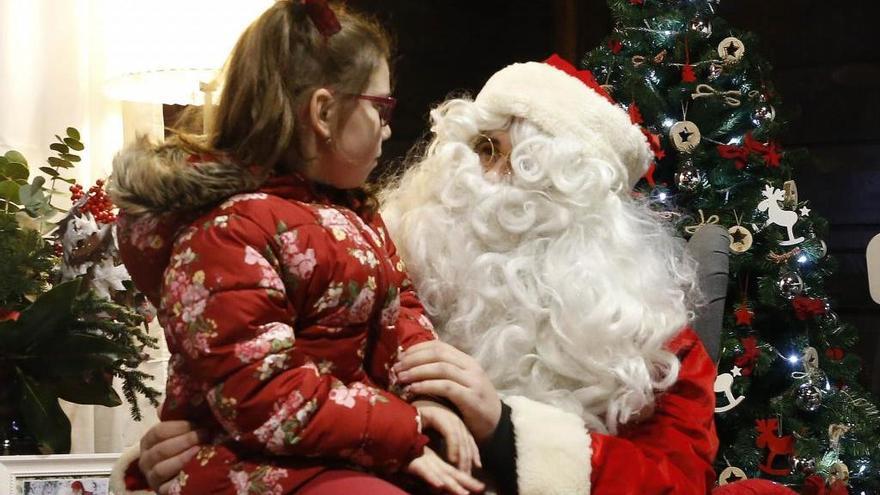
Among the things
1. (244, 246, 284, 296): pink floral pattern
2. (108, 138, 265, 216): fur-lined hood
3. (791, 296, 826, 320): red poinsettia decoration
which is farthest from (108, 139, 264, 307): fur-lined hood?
(791, 296, 826, 320): red poinsettia decoration

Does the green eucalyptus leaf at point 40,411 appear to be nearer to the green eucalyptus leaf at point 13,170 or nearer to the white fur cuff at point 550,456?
the green eucalyptus leaf at point 13,170

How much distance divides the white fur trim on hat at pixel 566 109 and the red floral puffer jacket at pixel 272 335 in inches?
18.0

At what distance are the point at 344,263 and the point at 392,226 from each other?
0.47 metres

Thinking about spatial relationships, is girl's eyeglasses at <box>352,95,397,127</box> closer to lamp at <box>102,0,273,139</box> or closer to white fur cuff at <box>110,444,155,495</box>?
white fur cuff at <box>110,444,155,495</box>

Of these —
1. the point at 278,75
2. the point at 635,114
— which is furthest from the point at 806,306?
the point at 278,75

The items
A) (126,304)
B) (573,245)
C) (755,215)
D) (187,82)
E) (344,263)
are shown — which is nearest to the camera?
(344,263)

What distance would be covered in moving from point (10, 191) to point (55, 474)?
61cm

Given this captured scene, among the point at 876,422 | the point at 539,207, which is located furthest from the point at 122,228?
the point at 876,422

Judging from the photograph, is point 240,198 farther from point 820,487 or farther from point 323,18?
point 820,487

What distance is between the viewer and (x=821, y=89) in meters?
4.10

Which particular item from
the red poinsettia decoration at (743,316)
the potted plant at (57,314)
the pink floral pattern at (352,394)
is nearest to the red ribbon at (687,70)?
the red poinsettia decoration at (743,316)

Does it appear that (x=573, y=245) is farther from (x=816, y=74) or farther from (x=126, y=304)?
(x=816, y=74)

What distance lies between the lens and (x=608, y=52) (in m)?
3.07

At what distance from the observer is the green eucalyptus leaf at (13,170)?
2.29m
